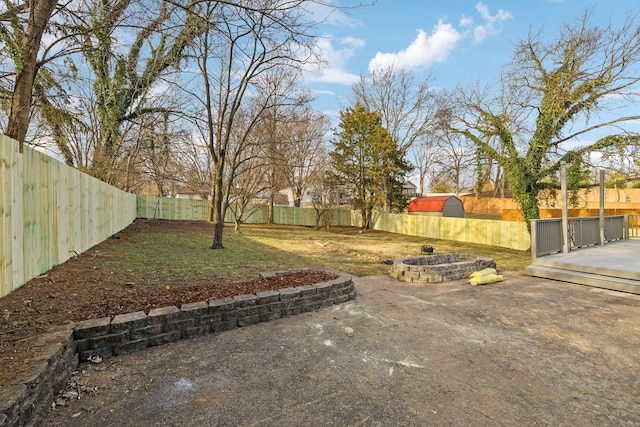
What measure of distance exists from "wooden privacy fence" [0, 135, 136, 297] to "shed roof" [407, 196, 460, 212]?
17397mm

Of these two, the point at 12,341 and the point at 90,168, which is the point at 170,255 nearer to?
the point at 12,341

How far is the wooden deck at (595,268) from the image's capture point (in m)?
5.63

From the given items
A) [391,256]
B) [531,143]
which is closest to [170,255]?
[391,256]

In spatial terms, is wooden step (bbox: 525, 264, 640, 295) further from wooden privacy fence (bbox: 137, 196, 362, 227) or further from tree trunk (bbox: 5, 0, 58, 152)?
wooden privacy fence (bbox: 137, 196, 362, 227)

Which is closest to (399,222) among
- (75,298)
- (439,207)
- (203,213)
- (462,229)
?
(439,207)

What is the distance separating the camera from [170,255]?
7.27 meters

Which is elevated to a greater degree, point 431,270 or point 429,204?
point 429,204

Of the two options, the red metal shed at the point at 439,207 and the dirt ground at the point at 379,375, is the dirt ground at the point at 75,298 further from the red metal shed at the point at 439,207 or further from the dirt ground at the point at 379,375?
the red metal shed at the point at 439,207

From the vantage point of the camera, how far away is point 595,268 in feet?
20.2

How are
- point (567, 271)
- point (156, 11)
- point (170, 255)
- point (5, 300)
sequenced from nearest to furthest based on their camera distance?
point (5, 300) → point (156, 11) → point (567, 271) → point (170, 255)

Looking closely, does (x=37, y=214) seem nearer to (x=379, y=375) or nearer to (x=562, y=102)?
(x=379, y=375)

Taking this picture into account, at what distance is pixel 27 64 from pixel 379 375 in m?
5.57

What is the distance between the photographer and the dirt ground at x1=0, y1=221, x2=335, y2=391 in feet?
7.70

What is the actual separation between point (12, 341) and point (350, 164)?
18059 mm
